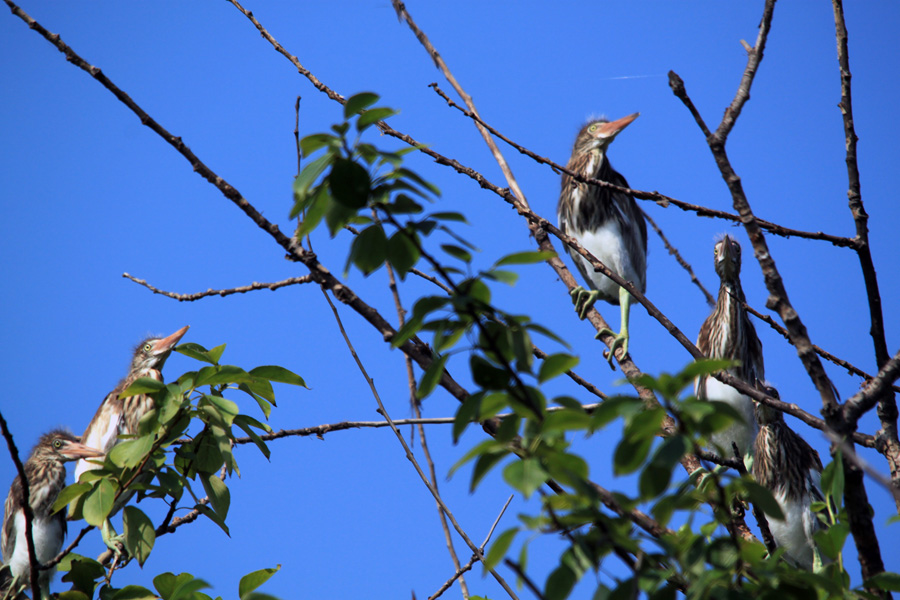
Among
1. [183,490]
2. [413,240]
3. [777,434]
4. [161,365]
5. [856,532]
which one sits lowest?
[856,532]

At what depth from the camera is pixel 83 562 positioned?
2201 mm

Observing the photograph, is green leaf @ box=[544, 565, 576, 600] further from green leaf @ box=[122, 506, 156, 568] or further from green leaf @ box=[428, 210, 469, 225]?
green leaf @ box=[122, 506, 156, 568]

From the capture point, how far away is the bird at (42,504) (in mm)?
4160

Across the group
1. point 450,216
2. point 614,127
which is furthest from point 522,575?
point 614,127

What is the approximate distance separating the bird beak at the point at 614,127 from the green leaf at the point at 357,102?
3811 mm

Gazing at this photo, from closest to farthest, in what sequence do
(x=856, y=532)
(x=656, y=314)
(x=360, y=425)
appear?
(x=856, y=532) < (x=360, y=425) < (x=656, y=314)

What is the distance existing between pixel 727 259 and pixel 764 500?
3039mm

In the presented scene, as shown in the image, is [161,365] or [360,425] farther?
[161,365]

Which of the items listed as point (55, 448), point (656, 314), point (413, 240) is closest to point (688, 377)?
point (413, 240)

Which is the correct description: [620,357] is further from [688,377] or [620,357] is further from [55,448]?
[55,448]

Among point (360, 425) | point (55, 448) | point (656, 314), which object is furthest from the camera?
point (55, 448)

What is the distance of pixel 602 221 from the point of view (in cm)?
451

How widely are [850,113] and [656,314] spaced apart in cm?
80

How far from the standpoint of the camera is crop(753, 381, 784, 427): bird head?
385 centimetres
